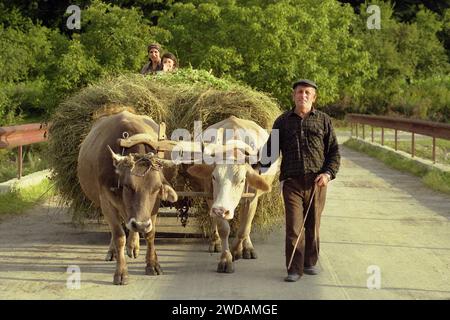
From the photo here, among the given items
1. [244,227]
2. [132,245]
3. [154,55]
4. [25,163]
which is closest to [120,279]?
[132,245]

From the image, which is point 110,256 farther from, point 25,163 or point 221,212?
point 25,163

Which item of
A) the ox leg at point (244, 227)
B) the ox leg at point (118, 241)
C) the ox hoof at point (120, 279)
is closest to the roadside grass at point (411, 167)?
the ox leg at point (244, 227)

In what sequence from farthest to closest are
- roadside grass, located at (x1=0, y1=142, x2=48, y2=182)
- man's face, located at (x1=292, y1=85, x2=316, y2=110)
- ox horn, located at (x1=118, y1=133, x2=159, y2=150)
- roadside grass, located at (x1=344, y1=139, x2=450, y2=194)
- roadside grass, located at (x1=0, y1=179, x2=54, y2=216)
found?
roadside grass, located at (x1=0, y1=142, x2=48, y2=182), roadside grass, located at (x1=344, y1=139, x2=450, y2=194), roadside grass, located at (x1=0, y1=179, x2=54, y2=216), man's face, located at (x1=292, y1=85, x2=316, y2=110), ox horn, located at (x1=118, y1=133, x2=159, y2=150)

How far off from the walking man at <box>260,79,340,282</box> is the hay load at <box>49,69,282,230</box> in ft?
5.07

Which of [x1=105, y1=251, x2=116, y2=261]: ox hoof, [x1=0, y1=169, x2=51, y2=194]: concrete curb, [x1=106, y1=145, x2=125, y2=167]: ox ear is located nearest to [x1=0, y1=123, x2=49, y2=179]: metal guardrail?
[x1=0, y1=169, x2=51, y2=194]: concrete curb

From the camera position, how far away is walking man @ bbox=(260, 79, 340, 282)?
28.7 feet

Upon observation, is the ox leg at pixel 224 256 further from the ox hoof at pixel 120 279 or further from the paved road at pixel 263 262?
the ox hoof at pixel 120 279

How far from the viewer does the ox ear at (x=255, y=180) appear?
8.77 meters

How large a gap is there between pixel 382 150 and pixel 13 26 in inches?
1574

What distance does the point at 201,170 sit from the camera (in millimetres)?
8914

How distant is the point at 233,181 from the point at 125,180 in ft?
3.79

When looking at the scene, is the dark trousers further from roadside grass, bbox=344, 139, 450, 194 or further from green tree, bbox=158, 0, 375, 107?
green tree, bbox=158, 0, 375, 107
